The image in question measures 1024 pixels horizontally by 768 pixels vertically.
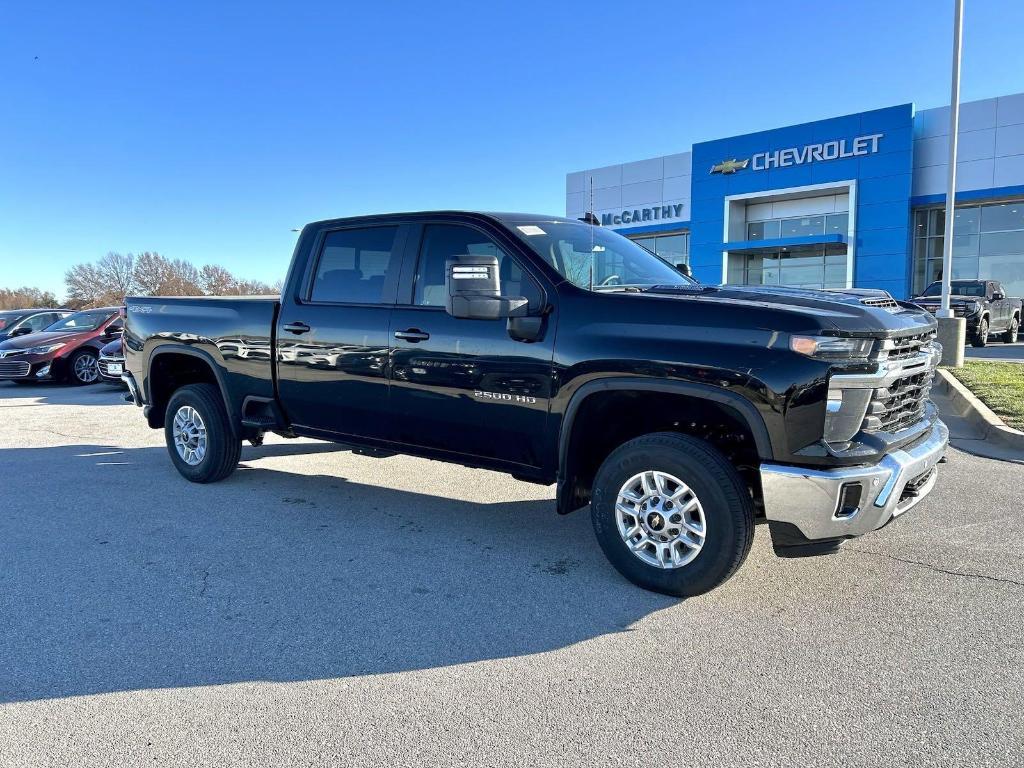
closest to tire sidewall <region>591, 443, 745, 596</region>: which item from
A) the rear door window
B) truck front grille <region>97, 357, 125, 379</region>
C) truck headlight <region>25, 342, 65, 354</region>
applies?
the rear door window

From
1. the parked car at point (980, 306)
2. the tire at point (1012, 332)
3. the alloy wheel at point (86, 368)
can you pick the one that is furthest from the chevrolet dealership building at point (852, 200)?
the alloy wheel at point (86, 368)

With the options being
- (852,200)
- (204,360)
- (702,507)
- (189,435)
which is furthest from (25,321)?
(852,200)

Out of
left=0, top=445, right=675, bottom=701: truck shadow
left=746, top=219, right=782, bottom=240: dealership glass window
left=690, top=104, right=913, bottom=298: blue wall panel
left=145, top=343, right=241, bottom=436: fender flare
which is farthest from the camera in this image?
left=746, top=219, right=782, bottom=240: dealership glass window

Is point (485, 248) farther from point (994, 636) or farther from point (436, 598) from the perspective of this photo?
point (994, 636)

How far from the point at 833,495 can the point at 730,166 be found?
31.4 m

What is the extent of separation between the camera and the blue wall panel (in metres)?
27.5

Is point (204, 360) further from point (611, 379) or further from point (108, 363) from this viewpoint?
point (108, 363)

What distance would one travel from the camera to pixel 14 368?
1425 centimetres

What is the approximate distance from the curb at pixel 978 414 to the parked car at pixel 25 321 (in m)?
17.8

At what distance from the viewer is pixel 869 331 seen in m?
3.38

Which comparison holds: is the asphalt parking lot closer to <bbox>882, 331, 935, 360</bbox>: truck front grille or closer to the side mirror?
<bbox>882, 331, 935, 360</bbox>: truck front grille

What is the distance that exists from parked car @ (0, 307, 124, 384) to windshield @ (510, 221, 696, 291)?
1205cm

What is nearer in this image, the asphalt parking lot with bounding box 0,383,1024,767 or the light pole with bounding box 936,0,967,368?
the asphalt parking lot with bounding box 0,383,1024,767

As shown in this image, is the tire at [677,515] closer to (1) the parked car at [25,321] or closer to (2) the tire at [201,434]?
(2) the tire at [201,434]
